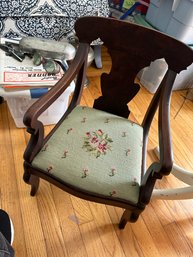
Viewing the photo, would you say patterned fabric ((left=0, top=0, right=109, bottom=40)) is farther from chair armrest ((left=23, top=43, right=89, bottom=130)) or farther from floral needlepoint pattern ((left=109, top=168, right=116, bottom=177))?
floral needlepoint pattern ((left=109, top=168, right=116, bottom=177))

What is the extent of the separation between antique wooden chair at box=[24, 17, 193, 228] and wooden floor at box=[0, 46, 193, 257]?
26cm

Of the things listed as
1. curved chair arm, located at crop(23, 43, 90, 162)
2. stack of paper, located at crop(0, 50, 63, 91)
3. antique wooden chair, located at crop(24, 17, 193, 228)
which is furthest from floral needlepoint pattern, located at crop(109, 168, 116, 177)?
stack of paper, located at crop(0, 50, 63, 91)

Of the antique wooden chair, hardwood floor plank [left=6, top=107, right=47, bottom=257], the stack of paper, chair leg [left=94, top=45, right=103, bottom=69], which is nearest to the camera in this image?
the antique wooden chair

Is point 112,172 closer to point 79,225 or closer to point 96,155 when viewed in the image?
point 96,155

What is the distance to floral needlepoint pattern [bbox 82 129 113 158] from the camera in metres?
0.88

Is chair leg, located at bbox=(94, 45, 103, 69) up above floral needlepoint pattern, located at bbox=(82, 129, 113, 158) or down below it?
below

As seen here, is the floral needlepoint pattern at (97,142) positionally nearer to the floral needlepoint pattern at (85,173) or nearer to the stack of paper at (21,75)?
the floral needlepoint pattern at (85,173)

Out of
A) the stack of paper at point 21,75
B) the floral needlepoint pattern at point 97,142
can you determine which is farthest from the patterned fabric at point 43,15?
the floral needlepoint pattern at point 97,142

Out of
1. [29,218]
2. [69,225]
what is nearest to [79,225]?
[69,225]

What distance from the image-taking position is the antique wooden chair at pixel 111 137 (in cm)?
79

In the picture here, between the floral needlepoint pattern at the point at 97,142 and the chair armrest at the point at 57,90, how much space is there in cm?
22

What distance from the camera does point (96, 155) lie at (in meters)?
0.87

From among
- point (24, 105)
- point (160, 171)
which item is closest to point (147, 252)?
point (160, 171)

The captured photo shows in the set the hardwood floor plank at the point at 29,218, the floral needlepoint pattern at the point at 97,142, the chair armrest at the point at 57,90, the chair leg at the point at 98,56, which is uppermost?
the chair armrest at the point at 57,90
